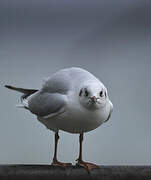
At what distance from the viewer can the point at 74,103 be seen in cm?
231

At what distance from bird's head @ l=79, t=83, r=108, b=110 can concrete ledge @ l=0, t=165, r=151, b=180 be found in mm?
250

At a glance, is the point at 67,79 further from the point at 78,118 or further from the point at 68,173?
the point at 68,173

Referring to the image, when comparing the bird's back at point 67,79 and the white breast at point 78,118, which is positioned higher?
the bird's back at point 67,79

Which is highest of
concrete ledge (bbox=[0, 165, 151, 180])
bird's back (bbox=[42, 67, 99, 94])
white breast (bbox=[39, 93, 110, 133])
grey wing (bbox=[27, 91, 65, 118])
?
bird's back (bbox=[42, 67, 99, 94])

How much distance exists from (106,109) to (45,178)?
37cm

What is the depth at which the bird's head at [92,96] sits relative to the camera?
2.24 metres

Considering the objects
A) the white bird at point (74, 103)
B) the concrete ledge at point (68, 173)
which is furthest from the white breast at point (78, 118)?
the concrete ledge at point (68, 173)

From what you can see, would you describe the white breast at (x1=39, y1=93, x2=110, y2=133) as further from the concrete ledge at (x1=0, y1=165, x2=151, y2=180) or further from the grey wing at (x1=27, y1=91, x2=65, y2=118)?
the concrete ledge at (x1=0, y1=165, x2=151, y2=180)

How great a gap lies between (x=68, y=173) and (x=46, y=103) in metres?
0.36

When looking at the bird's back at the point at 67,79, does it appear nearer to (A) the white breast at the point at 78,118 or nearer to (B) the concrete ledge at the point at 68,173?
(A) the white breast at the point at 78,118

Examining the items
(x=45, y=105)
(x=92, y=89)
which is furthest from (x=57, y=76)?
(x=92, y=89)

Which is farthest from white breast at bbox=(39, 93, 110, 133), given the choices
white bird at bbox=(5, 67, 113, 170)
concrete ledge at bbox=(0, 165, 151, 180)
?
concrete ledge at bbox=(0, 165, 151, 180)

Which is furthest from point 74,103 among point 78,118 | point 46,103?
point 46,103

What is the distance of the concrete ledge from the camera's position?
223cm
